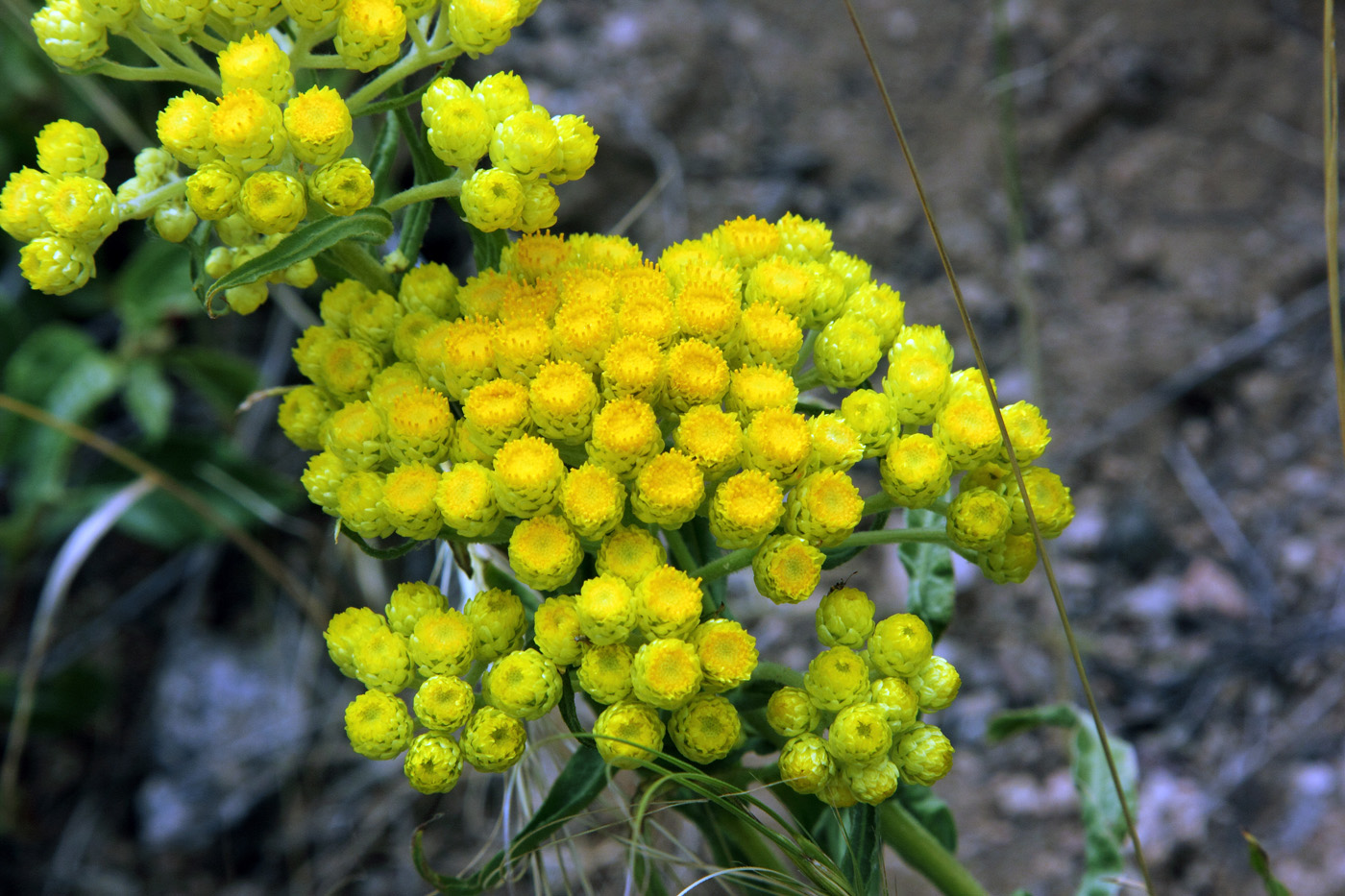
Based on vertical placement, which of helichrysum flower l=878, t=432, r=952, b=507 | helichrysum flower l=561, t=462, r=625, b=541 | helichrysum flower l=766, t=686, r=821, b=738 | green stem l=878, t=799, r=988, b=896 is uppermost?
helichrysum flower l=878, t=432, r=952, b=507

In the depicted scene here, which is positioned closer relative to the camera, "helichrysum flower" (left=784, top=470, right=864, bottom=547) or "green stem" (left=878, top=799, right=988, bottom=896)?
"helichrysum flower" (left=784, top=470, right=864, bottom=547)

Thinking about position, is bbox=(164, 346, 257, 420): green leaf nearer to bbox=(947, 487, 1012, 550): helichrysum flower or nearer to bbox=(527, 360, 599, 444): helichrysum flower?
bbox=(527, 360, 599, 444): helichrysum flower

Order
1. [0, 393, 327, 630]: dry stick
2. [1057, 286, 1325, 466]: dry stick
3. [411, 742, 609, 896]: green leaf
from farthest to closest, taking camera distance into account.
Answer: [1057, 286, 1325, 466]: dry stick → [0, 393, 327, 630]: dry stick → [411, 742, 609, 896]: green leaf

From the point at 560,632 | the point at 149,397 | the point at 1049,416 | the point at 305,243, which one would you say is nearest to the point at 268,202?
the point at 305,243

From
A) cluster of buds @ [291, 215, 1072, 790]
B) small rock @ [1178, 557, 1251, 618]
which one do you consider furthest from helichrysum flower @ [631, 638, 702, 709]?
small rock @ [1178, 557, 1251, 618]

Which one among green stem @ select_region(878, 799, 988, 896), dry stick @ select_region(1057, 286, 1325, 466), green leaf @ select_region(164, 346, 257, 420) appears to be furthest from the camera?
dry stick @ select_region(1057, 286, 1325, 466)

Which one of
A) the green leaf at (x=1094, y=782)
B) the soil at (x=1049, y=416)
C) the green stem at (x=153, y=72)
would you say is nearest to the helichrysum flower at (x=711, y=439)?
the green stem at (x=153, y=72)

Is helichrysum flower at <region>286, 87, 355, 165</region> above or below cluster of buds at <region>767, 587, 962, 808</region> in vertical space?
above
